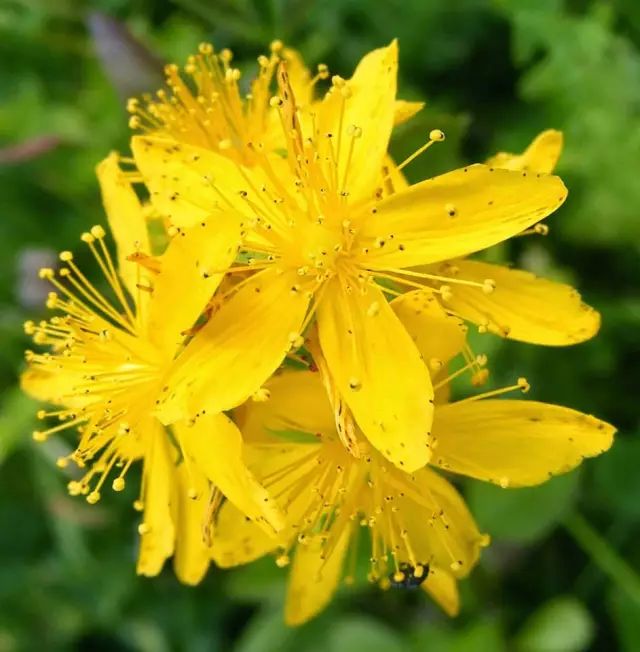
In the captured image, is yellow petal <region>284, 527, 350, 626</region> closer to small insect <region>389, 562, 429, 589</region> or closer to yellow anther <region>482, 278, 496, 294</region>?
small insect <region>389, 562, 429, 589</region>

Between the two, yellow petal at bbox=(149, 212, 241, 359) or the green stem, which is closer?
yellow petal at bbox=(149, 212, 241, 359)

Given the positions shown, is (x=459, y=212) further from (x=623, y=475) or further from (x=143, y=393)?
(x=623, y=475)

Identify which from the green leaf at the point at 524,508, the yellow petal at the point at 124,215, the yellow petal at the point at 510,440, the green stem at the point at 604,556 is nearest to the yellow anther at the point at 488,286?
the yellow petal at the point at 510,440

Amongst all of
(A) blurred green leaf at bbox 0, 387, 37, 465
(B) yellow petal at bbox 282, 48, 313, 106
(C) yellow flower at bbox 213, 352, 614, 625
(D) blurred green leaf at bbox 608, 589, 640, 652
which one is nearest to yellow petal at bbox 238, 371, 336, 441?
(C) yellow flower at bbox 213, 352, 614, 625

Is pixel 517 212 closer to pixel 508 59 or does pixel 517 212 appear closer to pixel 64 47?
pixel 508 59

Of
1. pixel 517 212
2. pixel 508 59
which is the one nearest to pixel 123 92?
pixel 508 59

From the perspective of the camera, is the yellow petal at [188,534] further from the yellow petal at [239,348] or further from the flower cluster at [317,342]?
the yellow petal at [239,348]
